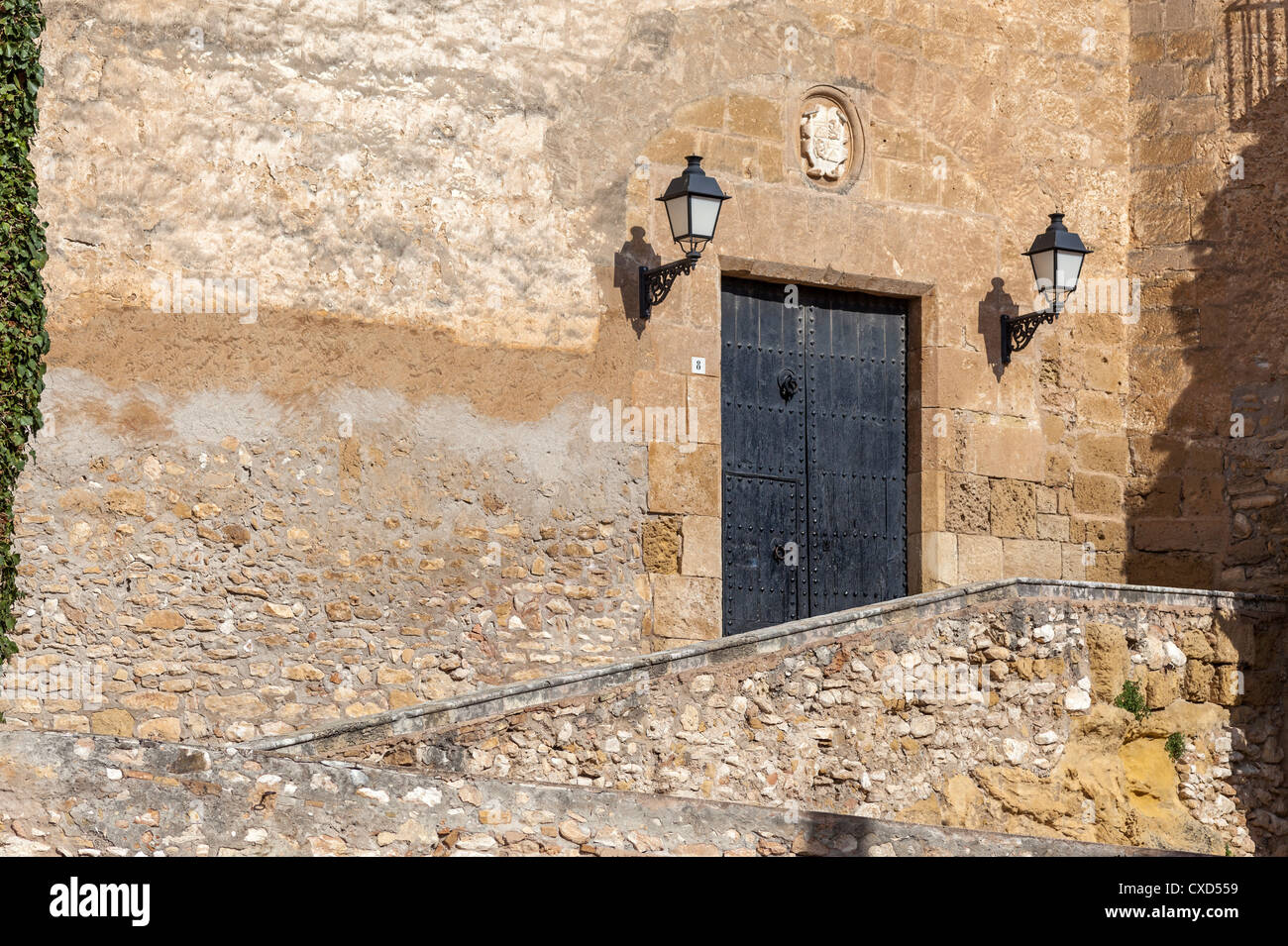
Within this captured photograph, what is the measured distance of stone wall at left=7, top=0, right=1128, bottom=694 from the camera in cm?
810

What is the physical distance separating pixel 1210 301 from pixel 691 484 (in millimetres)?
3566

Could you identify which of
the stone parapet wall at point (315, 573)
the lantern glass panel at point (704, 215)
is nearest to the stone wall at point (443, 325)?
the stone parapet wall at point (315, 573)

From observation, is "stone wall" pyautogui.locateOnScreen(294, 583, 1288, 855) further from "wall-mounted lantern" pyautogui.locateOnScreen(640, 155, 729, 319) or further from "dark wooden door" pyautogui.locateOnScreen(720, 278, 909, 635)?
"wall-mounted lantern" pyautogui.locateOnScreen(640, 155, 729, 319)

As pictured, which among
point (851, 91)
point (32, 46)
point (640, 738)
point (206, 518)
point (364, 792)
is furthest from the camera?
point (851, 91)

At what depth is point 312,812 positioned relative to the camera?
16.8 feet

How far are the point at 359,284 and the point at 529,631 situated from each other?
6.54ft

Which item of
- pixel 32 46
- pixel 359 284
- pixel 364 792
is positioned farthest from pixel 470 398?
pixel 364 792

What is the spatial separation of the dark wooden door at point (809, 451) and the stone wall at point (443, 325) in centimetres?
17

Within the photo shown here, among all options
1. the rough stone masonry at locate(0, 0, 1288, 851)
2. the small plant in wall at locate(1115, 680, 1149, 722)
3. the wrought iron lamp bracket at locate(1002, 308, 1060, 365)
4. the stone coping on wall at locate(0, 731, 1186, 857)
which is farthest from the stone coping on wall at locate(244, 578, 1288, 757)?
the wrought iron lamp bracket at locate(1002, 308, 1060, 365)

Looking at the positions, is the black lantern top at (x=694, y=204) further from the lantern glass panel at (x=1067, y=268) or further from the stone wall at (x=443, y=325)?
the lantern glass panel at (x=1067, y=268)

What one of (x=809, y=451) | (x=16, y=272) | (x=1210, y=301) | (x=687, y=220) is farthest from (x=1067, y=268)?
(x=16, y=272)

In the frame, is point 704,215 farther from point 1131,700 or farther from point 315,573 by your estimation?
point 1131,700
